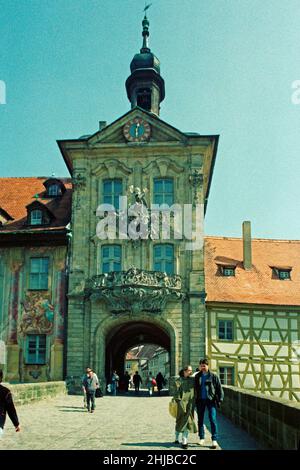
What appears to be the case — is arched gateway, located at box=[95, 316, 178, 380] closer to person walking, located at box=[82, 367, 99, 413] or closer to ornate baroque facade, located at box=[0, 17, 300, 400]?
ornate baroque facade, located at box=[0, 17, 300, 400]

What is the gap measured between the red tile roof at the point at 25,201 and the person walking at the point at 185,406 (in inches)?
787

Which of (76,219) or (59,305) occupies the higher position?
(76,219)

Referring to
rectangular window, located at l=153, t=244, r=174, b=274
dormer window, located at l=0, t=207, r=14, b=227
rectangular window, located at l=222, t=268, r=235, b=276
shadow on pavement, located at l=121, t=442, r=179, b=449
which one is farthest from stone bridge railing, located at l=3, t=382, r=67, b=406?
rectangular window, located at l=222, t=268, r=235, b=276

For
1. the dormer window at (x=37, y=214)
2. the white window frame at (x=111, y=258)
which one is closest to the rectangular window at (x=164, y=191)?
the white window frame at (x=111, y=258)

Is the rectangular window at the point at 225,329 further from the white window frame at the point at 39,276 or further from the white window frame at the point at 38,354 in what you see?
the white window frame at the point at 39,276

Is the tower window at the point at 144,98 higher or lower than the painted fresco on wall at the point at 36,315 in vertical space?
higher

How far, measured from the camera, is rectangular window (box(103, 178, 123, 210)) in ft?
103

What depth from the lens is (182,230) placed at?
3062 centimetres

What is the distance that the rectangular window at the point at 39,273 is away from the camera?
3039 cm

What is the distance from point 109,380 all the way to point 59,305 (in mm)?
5582

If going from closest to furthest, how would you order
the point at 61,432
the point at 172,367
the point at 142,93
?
the point at 61,432, the point at 172,367, the point at 142,93

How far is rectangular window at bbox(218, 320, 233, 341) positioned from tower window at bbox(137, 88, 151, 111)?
524 inches
